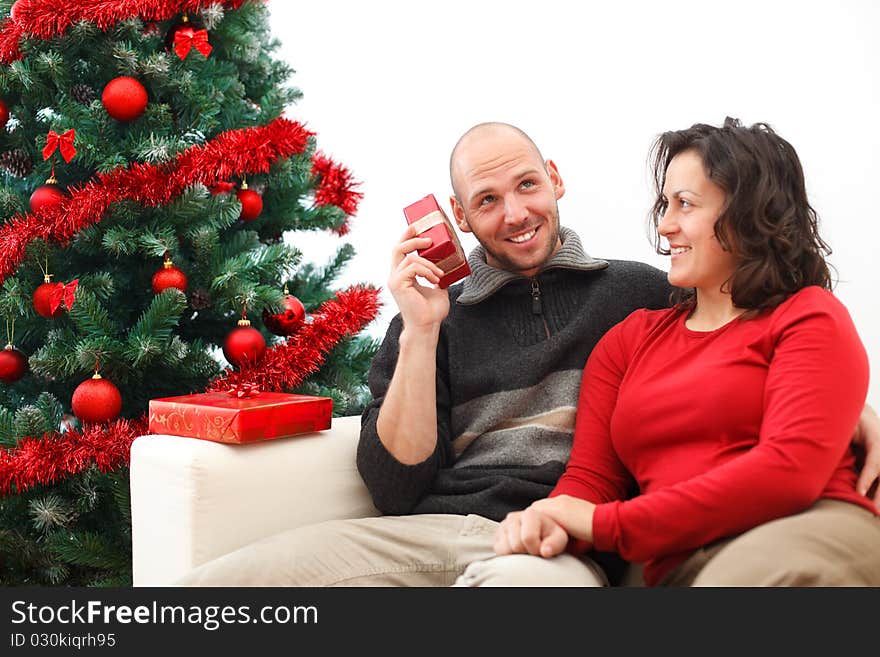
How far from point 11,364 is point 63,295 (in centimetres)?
22

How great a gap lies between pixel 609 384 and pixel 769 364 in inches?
10.5

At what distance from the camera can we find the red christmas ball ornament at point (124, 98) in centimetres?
169

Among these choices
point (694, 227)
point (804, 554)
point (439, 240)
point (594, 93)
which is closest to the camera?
point (804, 554)

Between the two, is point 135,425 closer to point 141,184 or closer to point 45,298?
point 45,298

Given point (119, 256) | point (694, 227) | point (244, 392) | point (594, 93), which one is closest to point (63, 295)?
point (119, 256)

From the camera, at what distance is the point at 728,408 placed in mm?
1123

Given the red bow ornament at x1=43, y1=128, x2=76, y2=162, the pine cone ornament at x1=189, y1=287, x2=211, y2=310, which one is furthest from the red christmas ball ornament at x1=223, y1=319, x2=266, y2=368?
the red bow ornament at x1=43, y1=128, x2=76, y2=162

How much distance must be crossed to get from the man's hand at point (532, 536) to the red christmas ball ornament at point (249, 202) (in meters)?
1.01

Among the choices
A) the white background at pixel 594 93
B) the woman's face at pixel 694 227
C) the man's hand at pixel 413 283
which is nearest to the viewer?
the woman's face at pixel 694 227

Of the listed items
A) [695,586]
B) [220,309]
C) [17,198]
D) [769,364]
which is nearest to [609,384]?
[769,364]

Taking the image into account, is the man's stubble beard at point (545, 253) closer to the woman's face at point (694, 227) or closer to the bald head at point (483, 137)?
the bald head at point (483, 137)

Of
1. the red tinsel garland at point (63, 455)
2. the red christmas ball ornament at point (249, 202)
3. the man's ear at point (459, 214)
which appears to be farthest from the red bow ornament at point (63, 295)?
the man's ear at point (459, 214)

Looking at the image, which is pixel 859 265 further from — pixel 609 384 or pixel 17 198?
pixel 17 198

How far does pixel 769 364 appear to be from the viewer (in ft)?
3.71
